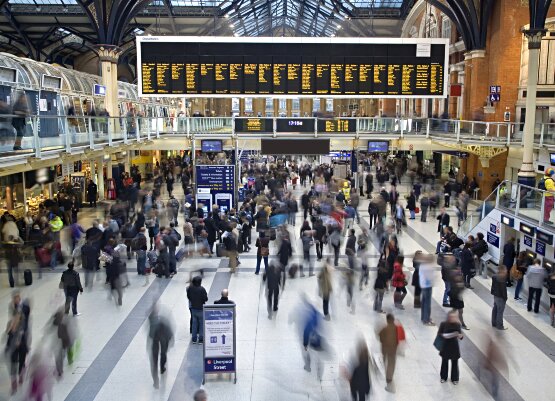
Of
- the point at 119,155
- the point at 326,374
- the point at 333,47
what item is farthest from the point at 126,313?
the point at 119,155

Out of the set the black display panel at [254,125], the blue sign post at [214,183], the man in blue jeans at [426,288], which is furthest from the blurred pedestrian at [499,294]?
the black display panel at [254,125]

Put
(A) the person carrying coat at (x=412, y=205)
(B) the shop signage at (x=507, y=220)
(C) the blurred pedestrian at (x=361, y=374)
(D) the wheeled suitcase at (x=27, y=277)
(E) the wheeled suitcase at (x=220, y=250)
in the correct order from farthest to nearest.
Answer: (A) the person carrying coat at (x=412, y=205), (E) the wheeled suitcase at (x=220, y=250), (B) the shop signage at (x=507, y=220), (D) the wheeled suitcase at (x=27, y=277), (C) the blurred pedestrian at (x=361, y=374)

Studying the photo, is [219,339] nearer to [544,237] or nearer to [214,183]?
[544,237]

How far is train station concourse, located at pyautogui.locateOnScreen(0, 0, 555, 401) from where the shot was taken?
8828mm

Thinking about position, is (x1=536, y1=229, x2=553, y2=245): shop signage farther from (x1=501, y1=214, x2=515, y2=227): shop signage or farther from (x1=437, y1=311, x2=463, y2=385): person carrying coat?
(x1=437, y1=311, x2=463, y2=385): person carrying coat

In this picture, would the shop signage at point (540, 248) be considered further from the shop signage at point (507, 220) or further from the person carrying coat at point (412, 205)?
the person carrying coat at point (412, 205)

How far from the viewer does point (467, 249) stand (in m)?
13.3

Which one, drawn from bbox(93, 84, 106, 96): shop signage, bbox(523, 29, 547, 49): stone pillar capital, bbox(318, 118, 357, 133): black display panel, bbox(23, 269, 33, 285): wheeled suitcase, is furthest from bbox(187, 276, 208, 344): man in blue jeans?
bbox(523, 29, 547, 49): stone pillar capital

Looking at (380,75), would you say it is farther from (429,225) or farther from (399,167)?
(399,167)

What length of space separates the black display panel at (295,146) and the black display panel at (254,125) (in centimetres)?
86

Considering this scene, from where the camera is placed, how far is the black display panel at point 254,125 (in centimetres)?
2469

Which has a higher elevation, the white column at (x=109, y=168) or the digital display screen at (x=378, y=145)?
the digital display screen at (x=378, y=145)

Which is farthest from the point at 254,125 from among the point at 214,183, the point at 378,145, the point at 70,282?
the point at 70,282

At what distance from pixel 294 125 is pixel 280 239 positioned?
11319 millimetres
